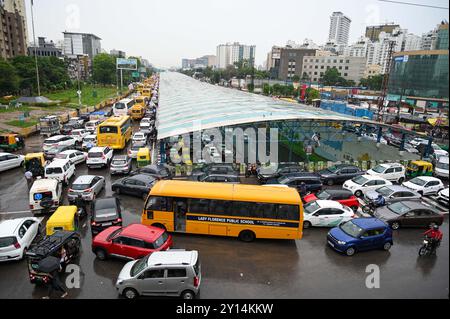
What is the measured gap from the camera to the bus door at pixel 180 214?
42.3 feet

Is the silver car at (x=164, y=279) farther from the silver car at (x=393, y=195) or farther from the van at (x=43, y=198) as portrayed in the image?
the silver car at (x=393, y=195)

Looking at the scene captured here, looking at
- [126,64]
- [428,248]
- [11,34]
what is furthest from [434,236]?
[11,34]

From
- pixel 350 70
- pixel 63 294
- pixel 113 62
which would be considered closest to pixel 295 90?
pixel 350 70

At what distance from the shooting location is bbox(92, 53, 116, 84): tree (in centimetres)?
10231

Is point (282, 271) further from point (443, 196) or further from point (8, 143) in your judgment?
point (8, 143)

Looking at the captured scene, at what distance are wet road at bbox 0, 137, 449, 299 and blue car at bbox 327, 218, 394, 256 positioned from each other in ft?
1.00

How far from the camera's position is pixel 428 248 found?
40.5 feet

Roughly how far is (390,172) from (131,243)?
17965 millimetres

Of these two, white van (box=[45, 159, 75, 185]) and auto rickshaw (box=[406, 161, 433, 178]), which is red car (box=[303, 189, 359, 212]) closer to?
auto rickshaw (box=[406, 161, 433, 178])

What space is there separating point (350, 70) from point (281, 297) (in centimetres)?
Result: 12136

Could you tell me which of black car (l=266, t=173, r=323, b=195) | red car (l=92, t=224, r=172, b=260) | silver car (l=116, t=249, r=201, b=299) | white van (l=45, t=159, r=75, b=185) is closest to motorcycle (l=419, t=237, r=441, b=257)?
black car (l=266, t=173, r=323, b=195)
